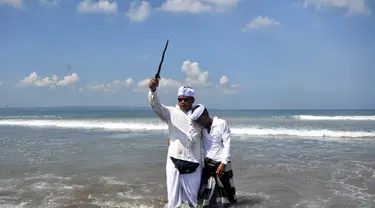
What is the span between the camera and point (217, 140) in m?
4.11

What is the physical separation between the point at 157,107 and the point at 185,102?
34 cm

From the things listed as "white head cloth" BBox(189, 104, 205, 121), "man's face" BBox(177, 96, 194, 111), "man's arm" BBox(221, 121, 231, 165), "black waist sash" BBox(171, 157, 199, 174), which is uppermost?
"man's face" BBox(177, 96, 194, 111)

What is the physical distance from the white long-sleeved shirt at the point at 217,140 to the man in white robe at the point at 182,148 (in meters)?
0.35

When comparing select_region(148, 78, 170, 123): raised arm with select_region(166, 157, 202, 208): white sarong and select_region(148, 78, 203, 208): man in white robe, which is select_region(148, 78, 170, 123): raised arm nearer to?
select_region(148, 78, 203, 208): man in white robe

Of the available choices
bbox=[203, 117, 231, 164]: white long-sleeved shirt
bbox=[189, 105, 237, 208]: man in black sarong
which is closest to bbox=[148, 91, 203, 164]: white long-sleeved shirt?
bbox=[189, 105, 237, 208]: man in black sarong

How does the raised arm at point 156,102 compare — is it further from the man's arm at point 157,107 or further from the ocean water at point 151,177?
the ocean water at point 151,177

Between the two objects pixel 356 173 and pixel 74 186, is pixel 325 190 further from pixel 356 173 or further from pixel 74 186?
pixel 74 186

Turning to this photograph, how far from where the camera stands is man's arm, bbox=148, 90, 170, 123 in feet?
11.2

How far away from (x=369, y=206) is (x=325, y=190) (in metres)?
1.05

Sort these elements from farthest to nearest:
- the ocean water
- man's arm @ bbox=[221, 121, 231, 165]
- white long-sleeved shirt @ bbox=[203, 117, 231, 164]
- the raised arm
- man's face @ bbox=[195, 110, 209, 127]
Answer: the ocean water
white long-sleeved shirt @ bbox=[203, 117, 231, 164]
man's arm @ bbox=[221, 121, 231, 165]
man's face @ bbox=[195, 110, 209, 127]
the raised arm

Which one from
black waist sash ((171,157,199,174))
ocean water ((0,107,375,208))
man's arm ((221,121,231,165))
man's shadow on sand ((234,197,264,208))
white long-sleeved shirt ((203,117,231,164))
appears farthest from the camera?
ocean water ((0,107,375,208))

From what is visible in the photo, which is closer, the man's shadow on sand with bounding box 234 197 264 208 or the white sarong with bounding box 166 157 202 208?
the white sarong with bounding box 166 157 202 208

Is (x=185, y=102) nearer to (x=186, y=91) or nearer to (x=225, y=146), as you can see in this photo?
(x=186, y=91)

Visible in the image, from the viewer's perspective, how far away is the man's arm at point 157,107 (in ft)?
11.2
